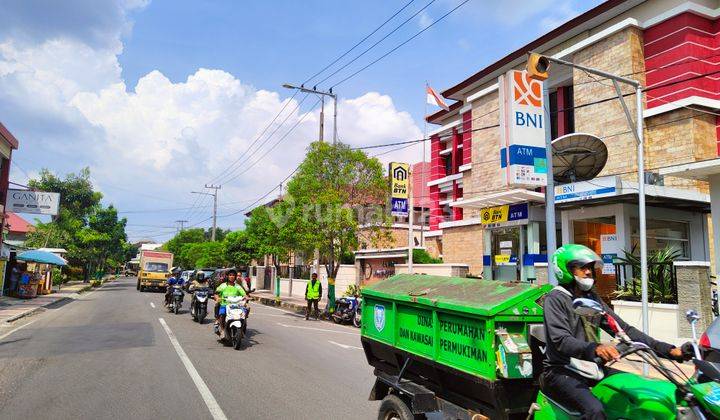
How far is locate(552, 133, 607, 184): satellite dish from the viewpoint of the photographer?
17344 millimetres

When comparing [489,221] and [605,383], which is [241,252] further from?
[605,383]

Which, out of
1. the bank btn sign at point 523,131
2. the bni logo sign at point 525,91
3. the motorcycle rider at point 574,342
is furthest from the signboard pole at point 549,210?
the motorcycle rider at point 574,342

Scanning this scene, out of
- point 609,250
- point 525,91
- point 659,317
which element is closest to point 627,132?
point 609,250

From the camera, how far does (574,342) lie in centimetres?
297

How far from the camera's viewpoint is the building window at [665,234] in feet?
51.8

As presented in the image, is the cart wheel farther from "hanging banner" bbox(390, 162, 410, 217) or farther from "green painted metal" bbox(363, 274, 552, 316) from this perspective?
"hanging banner" bbox(390, 162, 410, 217)

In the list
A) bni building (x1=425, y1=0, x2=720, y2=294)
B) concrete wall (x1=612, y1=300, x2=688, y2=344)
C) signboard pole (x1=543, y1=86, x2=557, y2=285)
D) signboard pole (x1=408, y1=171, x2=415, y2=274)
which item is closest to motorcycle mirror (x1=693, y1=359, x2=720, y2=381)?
signboard pole (x1=543, y1=86, x2=557, y2=285)

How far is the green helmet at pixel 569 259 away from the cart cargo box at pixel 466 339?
444 millimetres

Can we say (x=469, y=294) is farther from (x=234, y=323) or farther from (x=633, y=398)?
(x=234, y=323)

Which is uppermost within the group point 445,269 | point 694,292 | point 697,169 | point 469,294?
point 697,169

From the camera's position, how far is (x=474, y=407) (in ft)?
12.6

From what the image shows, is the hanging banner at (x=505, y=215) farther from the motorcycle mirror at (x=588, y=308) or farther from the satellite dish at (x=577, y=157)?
the motorcycle mirror at (x=588, y=308)

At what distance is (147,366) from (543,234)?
15657 millimetres

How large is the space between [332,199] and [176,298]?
7123 mm
